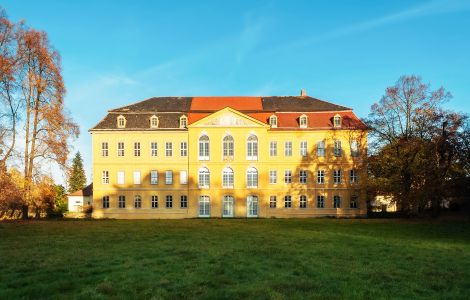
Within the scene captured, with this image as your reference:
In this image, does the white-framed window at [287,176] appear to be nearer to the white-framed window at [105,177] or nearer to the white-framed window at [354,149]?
the white-framed window at [354,149]

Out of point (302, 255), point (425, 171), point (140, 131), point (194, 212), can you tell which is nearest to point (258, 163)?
point (194, 212)

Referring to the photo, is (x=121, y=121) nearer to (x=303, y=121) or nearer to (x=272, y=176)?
(x=272, y=176)

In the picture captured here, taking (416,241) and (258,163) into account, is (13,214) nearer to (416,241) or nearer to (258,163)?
(258,163)

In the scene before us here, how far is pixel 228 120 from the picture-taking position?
1855 inches

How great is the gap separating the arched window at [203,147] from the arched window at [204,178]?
141 cm

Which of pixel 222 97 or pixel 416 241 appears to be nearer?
pixel 416 241

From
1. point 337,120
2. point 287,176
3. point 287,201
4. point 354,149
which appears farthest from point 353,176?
point 287,201

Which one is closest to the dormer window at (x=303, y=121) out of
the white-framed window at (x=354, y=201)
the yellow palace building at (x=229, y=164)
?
the yellow palace building at (x=229, y=164)

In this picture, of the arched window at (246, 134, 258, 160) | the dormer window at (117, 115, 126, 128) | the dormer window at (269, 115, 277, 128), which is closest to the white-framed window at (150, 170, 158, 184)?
the dormer window at (117, 115, 126, 128)

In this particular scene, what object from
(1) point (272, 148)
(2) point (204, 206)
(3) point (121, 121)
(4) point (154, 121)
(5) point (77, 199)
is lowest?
(2) point (204, 206)

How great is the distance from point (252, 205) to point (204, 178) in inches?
234

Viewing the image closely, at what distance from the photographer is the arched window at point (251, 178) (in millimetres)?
47562

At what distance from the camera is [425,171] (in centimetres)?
3988

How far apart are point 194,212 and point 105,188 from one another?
1023 cm
